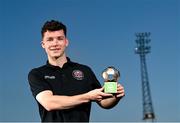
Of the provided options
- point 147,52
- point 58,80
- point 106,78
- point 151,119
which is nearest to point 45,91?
point 58,80

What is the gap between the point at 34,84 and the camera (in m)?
5.04

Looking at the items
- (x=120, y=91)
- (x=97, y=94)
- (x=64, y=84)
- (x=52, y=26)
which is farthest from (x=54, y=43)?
(x=120, y=91)

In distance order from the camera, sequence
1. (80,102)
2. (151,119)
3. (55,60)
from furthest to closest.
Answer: (151,119)
(55,60)
(80,102)

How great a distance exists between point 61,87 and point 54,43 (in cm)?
45

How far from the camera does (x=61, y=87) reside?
4910mm

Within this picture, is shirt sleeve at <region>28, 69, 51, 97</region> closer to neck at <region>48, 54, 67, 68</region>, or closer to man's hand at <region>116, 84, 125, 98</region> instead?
neck at <region>48, 54, 67, 68</region>

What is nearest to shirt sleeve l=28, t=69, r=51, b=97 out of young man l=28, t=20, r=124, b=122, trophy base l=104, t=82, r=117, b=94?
young man l=28, t=20, r=124, b=122

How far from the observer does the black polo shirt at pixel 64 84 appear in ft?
15.9

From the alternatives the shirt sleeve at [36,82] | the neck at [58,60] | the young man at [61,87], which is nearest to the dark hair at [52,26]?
the young man at [61,87]

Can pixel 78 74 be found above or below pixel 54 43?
below

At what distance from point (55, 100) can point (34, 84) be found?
1.35 feet

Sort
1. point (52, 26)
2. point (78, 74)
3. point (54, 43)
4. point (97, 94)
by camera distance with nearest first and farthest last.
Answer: point (97, 94), point (54, 43), point (52, 26), point (78, 74)

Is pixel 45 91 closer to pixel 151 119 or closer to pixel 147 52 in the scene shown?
pixel 147 52

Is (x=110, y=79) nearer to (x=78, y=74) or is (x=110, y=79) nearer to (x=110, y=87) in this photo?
(x=110, y=87)
